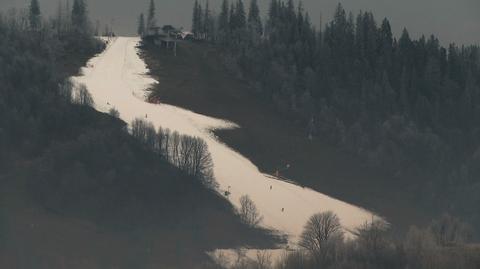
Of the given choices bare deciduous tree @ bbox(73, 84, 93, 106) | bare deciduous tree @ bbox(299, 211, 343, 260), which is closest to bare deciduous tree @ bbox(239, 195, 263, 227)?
bare deciduous tree @ bbox(299, 211, 343, 260)

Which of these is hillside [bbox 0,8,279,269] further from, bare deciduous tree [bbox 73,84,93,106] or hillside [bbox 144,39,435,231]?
hillside [bbox 144,39,435,231]

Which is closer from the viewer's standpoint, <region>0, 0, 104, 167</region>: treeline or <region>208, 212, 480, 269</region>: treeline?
<region>208, 212, 480, 269</region>: treeline

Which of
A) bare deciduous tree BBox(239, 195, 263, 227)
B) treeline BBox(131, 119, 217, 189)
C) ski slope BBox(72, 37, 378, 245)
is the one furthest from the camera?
treeline BBox(131, 119, 217, 189)

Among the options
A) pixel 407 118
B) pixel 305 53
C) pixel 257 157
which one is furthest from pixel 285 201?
pixel 305 53

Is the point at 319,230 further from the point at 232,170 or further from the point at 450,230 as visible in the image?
the point at 232,170

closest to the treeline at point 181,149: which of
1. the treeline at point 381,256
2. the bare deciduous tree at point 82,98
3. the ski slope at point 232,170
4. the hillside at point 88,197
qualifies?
the hillside at point 88,197

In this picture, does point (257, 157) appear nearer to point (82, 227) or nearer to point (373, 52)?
point (82, 227)

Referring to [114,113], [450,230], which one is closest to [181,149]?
[114,113]
